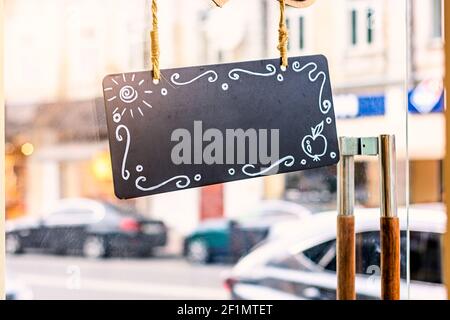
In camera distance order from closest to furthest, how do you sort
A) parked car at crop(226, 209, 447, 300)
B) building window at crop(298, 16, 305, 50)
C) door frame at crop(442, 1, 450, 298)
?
door frame at crop(442, 1, 450, 298)
parked car at crop(226, 209, 447, 300)
building window at crop(298, 16, 305, 50)

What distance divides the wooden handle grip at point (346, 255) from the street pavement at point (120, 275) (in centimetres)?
65

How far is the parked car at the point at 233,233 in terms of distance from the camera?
560 cm

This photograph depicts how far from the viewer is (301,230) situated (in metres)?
2.49

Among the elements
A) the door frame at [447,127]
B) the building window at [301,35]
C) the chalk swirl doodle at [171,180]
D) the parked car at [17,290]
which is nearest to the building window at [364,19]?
the building window at [301,35]

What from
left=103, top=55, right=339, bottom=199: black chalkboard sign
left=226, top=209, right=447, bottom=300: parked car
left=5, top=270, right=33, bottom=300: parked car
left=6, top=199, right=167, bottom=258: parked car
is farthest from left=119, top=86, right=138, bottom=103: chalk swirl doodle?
left=6, top=199, right=167, bottom=258: parked car

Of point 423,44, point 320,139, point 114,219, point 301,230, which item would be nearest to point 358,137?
point 320,139

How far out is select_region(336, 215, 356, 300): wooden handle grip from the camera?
3.11 feet

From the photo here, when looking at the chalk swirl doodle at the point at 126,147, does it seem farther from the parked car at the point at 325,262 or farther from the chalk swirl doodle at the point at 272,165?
the parked car at the point at 325,262

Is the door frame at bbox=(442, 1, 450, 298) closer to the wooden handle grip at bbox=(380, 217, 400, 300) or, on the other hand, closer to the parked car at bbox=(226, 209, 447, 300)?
the wooden handle grip at bbox=(380, 217, 400, 300)

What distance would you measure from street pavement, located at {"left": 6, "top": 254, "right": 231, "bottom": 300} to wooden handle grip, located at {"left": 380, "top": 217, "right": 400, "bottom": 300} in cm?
70

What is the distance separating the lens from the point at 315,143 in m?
0.98

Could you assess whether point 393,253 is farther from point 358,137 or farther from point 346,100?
point 346,100

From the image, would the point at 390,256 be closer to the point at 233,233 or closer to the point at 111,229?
the point at 233,233
